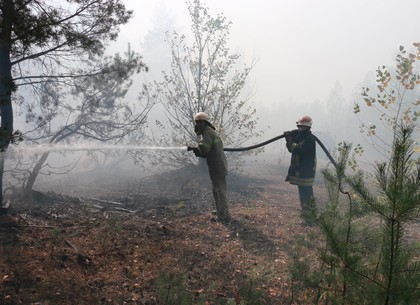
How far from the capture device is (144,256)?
5.51 meters

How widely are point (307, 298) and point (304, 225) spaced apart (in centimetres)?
392

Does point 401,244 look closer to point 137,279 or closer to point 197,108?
point 137,279

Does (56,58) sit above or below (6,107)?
above

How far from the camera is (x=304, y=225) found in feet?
A: 26.6

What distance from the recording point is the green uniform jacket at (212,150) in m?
7.34

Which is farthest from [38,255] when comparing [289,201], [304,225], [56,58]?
[289,201]

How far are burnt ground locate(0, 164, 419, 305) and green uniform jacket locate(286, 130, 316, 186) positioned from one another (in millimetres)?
1051

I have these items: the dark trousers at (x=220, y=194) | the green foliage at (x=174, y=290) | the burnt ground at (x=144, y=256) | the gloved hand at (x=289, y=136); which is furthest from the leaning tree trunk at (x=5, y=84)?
the gloved hand at (x=289, y=136)

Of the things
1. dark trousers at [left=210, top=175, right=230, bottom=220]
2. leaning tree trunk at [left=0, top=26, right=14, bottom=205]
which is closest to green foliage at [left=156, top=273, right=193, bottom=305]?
leaning tree trunk at [left=0, top=26, right=14, bottom=205]

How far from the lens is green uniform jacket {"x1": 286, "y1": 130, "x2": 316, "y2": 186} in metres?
8.12

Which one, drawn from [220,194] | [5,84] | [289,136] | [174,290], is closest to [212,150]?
[220,194]

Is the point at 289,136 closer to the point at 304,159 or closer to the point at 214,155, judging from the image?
the point at 304,159

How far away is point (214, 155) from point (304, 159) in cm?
219

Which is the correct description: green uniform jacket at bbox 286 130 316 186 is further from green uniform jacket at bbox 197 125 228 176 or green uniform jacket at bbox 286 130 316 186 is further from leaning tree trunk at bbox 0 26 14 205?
leaning tree trunk at bbox 0 26 14 205
